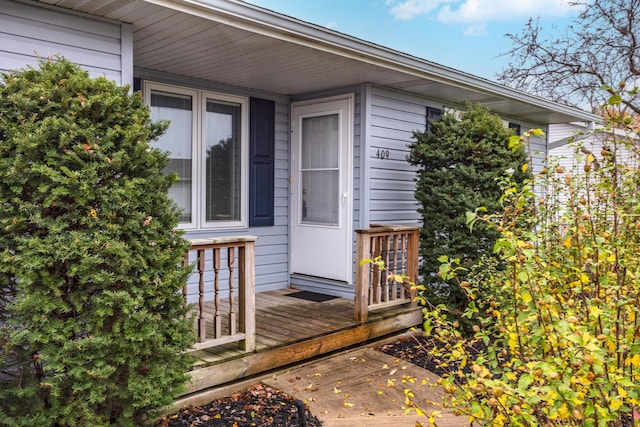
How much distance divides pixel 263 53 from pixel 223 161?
4.90 feet

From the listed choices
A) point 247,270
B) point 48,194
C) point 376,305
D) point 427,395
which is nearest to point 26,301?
point 48,194

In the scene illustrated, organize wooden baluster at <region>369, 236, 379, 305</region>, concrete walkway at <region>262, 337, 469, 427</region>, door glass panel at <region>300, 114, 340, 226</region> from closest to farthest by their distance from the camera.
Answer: concrete walkway at <region>262, 337, 469, 427</region> < wooden baluster at <region>369, 236, 379, 305</region> < door glass panel at <region>300, 114, 340, 226</region>

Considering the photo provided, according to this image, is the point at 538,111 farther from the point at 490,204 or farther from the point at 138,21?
the point at 138,21

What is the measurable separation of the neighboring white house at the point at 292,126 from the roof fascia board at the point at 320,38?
0.5 inches

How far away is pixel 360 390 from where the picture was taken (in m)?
3.62

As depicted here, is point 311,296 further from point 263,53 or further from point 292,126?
point 263,53

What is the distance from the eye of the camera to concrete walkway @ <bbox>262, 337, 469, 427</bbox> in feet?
10.4

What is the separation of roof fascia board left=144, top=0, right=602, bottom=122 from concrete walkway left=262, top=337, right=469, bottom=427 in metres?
2.38

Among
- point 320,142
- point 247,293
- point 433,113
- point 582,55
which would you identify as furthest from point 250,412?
point 582,55

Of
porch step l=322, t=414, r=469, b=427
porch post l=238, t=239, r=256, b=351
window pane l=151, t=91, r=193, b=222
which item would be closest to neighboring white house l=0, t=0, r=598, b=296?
window pane l=151, t=91, r=193, b=222

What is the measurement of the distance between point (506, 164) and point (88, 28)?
3832 mm

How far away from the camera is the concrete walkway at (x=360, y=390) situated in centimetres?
316

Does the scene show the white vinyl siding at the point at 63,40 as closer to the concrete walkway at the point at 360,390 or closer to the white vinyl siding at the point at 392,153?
the concrete walkway at the point at 360,390

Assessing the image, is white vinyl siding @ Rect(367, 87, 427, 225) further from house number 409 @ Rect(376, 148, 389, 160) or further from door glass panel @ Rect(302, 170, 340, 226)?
door glass panel @ Rect(302, 170, 340, 226)
